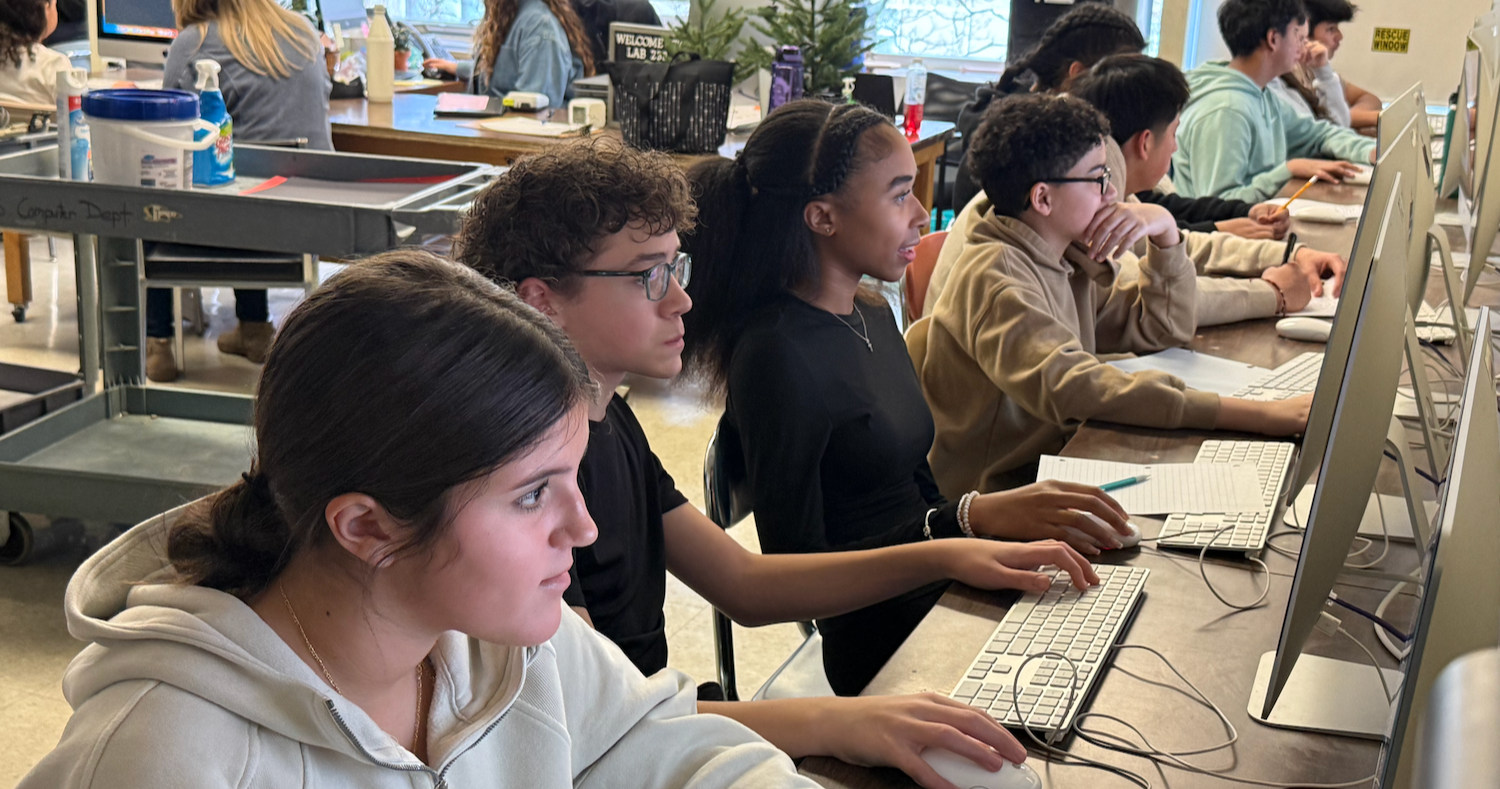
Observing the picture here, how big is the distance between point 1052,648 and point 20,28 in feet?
12.5

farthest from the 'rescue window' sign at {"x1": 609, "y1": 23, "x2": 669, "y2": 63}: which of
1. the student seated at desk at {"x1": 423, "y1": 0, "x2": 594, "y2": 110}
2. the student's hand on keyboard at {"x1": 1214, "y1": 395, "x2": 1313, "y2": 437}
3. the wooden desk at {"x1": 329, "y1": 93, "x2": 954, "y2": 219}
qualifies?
the student's hand on keyboard at {"x1": 1214, "y1": 395, "x2": 1313, "y2": 437}

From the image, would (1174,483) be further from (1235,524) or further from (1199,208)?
(1199,208)

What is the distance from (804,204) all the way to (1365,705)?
95 centimetres

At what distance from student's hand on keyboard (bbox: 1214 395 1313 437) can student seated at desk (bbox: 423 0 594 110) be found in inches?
140

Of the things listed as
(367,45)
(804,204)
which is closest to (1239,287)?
(804,204)

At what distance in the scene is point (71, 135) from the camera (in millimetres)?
2455

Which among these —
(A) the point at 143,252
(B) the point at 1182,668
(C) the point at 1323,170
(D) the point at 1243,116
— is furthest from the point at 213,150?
(C) the point at 1323,170

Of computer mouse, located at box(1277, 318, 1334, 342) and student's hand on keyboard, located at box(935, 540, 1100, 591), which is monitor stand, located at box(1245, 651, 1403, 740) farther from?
computer mouse, located at box(1277, 318, 1334, 342)

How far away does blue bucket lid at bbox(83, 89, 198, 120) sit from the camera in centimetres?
226

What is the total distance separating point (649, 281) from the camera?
1349 millimetres

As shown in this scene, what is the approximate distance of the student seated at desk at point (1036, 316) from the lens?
194 cm

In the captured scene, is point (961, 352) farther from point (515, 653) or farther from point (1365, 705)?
point (515, 653)

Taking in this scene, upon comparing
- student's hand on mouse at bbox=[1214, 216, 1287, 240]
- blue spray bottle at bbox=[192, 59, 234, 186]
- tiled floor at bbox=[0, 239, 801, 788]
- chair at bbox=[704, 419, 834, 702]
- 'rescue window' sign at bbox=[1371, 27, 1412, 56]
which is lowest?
tiled floor at bbox=[0, 239, 801, 788]

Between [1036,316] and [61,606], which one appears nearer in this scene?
[1036,316]
